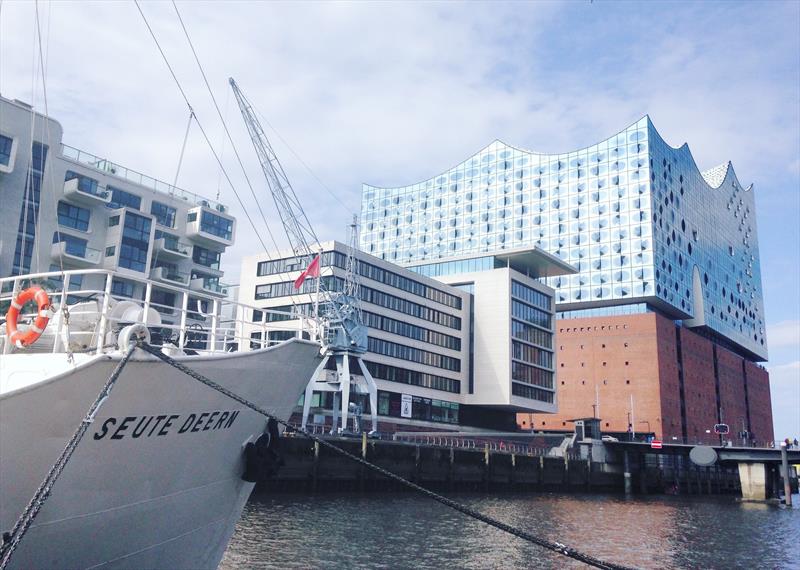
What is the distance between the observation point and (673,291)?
121m

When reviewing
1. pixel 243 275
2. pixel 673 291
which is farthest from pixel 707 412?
pixel 243 275

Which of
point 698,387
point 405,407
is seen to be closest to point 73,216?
point 405,407

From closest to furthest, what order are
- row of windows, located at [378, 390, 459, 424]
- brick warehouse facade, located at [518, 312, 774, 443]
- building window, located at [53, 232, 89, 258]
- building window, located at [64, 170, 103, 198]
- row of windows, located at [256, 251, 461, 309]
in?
1. building window, located at [53, 232, 89, 258]
2. building window, located at [64, 170, 103, 198]
3. row of windows, located at [256, 251, 461, 309]
4. row of windows, located at [378, 390, 459, 424]
5. brick warehouse facade, located at [518, 312, 774, 443]

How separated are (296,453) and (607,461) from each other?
47.8 m

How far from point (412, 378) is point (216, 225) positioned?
100 ft

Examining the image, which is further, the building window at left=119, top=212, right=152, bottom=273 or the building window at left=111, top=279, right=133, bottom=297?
the building window at left=119, top=212, right=152, bottom=273

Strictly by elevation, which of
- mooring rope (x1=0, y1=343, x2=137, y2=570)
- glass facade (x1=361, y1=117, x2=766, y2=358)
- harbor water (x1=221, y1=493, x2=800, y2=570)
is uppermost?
glass facade (x1=361, y1=117, x2=766, y2=358)

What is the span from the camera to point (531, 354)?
102875 millimetres

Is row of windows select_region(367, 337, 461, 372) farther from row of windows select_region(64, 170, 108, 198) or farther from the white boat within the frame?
the white boat

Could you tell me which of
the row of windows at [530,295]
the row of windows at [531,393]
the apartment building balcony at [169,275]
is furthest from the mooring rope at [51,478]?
the row of windows at [530,295]

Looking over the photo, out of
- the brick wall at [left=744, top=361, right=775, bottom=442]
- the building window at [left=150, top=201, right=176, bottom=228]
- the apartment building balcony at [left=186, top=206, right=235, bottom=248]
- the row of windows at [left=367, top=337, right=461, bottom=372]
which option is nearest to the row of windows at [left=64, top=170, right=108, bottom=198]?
the building window at [left=150, top=201, right=176, bottom=228]

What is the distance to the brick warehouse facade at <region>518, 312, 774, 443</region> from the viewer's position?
113188mm

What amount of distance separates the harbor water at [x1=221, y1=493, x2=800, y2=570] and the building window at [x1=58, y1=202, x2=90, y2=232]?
35808 mm

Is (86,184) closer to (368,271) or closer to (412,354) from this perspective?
(368,271)
